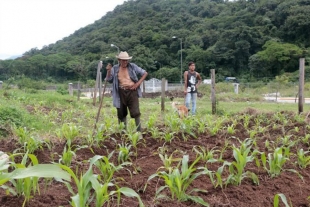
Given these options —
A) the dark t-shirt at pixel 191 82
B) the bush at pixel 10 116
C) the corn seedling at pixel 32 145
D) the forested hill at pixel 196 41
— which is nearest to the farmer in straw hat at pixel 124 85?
the corn seedling at pixel 32 145

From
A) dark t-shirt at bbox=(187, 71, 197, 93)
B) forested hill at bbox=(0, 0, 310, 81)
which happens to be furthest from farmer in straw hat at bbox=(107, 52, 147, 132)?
forested hill at bbox=(0, 0, 310, 81)

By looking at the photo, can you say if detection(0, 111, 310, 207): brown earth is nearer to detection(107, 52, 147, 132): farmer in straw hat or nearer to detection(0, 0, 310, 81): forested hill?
detection(107, 52, 147, 132): farmer in straw hat

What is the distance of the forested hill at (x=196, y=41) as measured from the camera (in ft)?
153

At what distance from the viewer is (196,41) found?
59.1m

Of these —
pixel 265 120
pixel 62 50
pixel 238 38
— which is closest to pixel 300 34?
pixel 238 38

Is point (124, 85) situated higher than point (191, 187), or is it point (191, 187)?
point (124, 85)

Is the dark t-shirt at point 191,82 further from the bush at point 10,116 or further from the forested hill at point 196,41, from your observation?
the forested hill at point 196,41

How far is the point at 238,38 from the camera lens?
5025 centimetres

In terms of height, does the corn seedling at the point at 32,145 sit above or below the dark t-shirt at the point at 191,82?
below

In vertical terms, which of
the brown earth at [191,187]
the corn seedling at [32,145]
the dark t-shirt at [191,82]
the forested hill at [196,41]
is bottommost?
the brown earth at [191,187]

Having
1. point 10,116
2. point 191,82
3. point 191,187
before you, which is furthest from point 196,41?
point 191,187

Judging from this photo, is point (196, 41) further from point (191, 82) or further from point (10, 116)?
point (10, 116)

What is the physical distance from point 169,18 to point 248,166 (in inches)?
2842

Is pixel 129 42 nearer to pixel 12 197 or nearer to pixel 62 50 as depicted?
pixel 62 50
